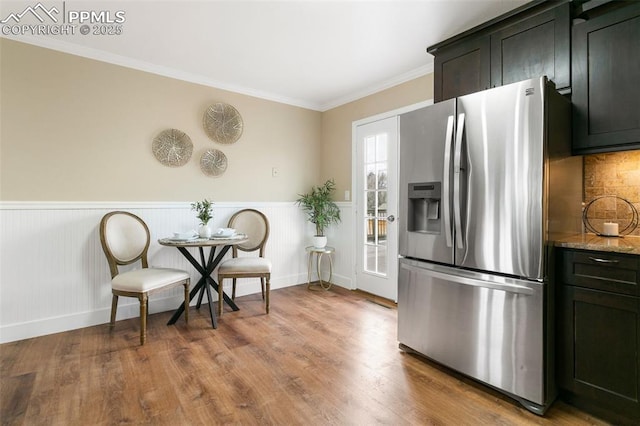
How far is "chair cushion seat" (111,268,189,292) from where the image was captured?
2.51 meters

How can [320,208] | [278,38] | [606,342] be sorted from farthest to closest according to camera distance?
[320,208]
[278,38]
[606,342]

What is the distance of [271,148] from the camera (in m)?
4.10

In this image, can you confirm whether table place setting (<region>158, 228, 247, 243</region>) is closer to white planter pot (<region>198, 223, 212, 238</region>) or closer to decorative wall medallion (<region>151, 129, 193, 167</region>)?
white planter pot (<region>198, 223, 212, 238</region>)

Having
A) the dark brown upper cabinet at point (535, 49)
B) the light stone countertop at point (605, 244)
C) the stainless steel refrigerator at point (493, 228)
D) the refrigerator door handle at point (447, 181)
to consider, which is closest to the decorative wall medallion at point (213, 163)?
the stainless steel refrigerator at point (493, 228)

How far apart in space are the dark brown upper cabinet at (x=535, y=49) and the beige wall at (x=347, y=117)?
93 centimetres

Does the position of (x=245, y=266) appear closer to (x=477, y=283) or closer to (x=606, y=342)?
(x=477, y=283)

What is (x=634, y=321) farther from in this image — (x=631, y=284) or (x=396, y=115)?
(x=396, y=115)

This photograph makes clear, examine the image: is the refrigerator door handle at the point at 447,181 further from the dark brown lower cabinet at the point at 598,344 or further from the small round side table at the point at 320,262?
the small round side table at the point at 320,262

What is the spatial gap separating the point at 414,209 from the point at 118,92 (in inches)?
116

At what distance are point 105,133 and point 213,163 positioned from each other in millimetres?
1039

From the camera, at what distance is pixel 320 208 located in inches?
164

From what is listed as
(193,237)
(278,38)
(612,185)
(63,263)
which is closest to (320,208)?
(193,237)

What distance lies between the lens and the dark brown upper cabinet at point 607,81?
1735 mm

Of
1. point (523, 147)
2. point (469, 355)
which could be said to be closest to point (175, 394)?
point (469, 355)
